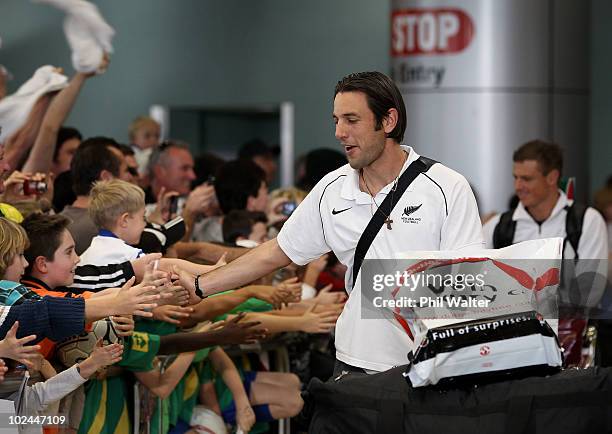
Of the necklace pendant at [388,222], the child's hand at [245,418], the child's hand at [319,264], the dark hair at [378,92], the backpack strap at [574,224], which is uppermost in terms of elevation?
the dark hair at [378,92]

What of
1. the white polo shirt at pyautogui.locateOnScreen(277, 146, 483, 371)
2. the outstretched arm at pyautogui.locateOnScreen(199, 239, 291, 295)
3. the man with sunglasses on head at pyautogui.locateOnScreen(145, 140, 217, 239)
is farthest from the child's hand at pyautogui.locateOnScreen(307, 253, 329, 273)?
the white polo shirt at pyautogui.locateOnScreen(277, 146, 483, 371)

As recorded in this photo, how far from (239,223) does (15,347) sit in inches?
103

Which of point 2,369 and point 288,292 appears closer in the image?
point 2,369

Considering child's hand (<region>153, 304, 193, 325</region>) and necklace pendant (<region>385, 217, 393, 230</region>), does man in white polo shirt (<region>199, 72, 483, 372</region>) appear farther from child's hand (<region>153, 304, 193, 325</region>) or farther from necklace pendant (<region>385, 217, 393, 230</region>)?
child's hand (<region>153, 304, 193, 325</region>)

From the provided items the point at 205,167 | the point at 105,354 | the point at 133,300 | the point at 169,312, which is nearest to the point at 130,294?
the point at 133,300

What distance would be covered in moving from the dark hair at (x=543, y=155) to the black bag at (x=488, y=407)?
3572mm

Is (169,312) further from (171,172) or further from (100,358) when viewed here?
(171,172)

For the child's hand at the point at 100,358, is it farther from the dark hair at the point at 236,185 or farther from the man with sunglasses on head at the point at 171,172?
the man with sunglasses on head at the point at 171,172

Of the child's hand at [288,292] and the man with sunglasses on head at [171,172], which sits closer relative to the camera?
the child's hand at [288,292]

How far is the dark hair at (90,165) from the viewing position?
5879 millimetres

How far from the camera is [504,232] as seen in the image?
666cm

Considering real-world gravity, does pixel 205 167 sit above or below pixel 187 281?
above

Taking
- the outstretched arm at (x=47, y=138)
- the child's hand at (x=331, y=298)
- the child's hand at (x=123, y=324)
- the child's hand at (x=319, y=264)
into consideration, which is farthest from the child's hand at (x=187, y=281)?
the outstretched arm at (x=47, y=138)

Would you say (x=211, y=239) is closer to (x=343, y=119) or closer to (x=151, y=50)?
(x=343, y=119)
